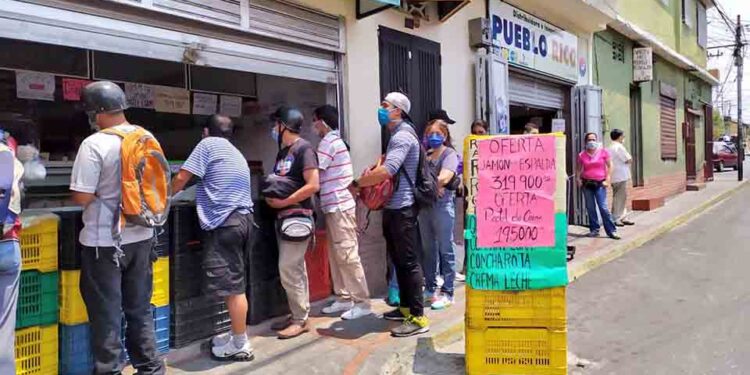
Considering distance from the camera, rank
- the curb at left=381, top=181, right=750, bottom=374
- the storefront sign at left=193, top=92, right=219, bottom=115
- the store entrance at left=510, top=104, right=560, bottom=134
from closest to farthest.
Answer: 1. the curb at left=381, top=181, right=750, bottom=374
2. the storefront sign at left=193, top=92, right=219, bottom=115
3. the store entrance at left=510, top=104, right=560, bottom=134

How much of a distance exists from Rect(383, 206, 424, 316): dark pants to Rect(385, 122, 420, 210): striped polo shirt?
8 cm

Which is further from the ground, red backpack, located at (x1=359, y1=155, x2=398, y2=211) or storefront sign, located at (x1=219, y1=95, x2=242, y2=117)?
storefront sign, located at (x1=219, y1=95, x2=242, y2=117)

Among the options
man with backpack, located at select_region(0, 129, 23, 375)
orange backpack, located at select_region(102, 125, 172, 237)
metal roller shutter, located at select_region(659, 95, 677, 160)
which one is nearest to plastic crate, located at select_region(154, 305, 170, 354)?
orange backpack, located at select_region(102, 125, 172, 237)

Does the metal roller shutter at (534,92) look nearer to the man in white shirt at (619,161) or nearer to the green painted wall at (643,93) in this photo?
A: the man in white shirt at (619,161)

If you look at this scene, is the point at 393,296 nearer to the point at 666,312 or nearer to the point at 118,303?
the point at 666,312

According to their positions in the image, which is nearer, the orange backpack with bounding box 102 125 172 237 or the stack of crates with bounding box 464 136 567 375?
the orange backpack with bounding box 102 125 172 237

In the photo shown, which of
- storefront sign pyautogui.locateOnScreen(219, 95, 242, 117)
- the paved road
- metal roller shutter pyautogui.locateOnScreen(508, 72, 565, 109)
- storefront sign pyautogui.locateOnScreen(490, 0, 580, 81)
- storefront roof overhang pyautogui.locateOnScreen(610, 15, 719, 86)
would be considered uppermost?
storefront roof overhang pyautogui.locateOnScreen(610, 15, 719, 86)

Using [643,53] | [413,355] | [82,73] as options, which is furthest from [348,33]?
[643,53]

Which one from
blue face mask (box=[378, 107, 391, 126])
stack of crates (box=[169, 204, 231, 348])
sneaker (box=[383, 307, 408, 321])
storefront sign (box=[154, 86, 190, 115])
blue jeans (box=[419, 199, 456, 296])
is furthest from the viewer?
storefront sign (box=[154, 86, 190, 115])

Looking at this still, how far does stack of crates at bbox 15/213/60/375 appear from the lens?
3.52m

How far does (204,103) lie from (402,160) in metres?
3.43

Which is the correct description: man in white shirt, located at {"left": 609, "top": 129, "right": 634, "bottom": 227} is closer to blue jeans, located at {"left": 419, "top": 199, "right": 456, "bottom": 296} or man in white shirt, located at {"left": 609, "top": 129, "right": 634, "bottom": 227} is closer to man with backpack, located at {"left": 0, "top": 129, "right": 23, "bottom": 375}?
blue jeans, located at {"left": 419, "top": 199, "right": 456, "bottom": 296}

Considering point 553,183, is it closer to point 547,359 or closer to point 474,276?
point 474,276

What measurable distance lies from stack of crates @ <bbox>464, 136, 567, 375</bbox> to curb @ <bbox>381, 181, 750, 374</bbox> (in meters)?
0.53
